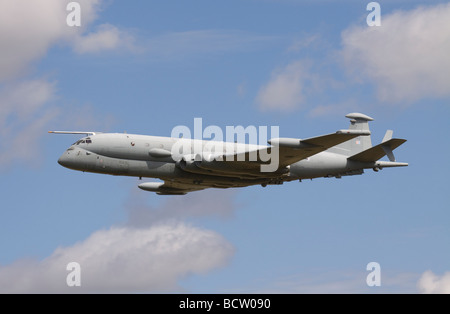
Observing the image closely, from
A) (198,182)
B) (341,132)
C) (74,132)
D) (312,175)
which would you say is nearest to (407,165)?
(312,175)

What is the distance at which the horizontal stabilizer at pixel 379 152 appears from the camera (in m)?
51.4

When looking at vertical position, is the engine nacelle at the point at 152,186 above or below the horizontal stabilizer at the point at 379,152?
below

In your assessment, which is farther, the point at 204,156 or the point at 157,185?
the point at 157,185

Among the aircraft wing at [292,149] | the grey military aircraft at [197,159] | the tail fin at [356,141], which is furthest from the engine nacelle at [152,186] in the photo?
the tail fin at [356,141]

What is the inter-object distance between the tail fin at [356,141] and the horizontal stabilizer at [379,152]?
872 millimetres

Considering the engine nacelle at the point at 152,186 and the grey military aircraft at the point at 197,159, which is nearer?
the grey military aircraft at the point at 197,159

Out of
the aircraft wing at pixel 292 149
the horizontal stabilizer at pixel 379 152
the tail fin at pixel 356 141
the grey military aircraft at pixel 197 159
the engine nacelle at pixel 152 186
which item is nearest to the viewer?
the aircraft wing at pixel 292 149

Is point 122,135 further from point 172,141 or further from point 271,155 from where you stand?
point 271,155

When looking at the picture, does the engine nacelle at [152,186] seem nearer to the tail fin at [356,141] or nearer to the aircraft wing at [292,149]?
the aircraft wing at [292,149]

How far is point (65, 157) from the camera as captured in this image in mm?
50844

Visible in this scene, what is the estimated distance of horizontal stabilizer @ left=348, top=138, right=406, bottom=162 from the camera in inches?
2025

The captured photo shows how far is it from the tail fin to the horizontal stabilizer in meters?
0.87

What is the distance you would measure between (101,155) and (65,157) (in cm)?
238

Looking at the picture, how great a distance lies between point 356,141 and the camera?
180 feet
